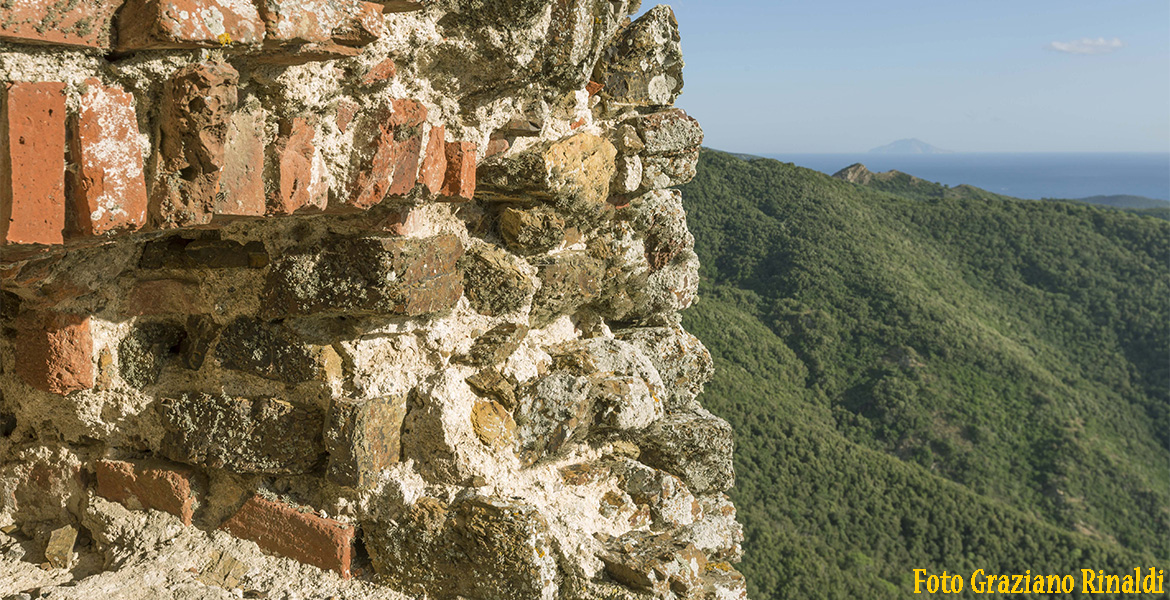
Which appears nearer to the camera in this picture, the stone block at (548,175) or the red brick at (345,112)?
the red brick at (345,112)

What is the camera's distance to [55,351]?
4.83 feet

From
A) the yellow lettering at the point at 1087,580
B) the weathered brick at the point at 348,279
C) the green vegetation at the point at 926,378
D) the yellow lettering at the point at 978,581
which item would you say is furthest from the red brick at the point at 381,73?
the yellow lettering at the point at 1087,580

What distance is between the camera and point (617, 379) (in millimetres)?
2049

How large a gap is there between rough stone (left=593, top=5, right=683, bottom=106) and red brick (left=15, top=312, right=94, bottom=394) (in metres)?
1.52

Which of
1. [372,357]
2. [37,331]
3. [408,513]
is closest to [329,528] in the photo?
[408,513]

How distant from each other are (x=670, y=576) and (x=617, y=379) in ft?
1.65

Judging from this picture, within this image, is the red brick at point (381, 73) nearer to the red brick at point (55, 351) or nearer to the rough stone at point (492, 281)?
the rough stone at point (492, 281)

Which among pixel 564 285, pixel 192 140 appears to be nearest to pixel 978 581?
pixel 564 285

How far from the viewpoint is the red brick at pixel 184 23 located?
103cm

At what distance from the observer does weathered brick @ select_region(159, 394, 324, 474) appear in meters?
1.55

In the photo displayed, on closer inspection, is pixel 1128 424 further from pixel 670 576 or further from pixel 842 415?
pixel 670 576

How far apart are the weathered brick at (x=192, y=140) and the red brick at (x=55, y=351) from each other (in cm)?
50

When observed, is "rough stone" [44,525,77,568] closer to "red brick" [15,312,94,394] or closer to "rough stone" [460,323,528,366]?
"red brick" [15,312,94,394]

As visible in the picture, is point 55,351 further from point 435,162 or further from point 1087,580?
point 1087,580
